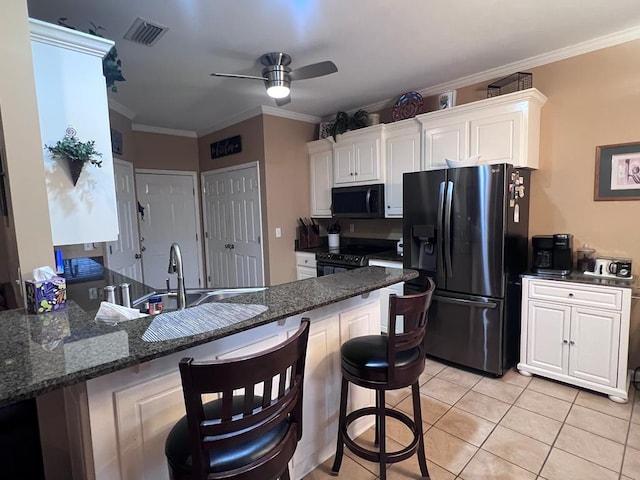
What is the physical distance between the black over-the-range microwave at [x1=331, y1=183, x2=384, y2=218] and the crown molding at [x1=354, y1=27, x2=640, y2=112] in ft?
3.67

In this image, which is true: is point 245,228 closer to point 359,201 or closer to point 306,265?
point 306,265

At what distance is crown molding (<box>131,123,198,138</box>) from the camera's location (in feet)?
15.3

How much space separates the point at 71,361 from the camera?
0.99m

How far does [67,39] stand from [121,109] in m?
2.43

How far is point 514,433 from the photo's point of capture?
217cm

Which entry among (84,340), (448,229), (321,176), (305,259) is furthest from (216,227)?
(84,340)

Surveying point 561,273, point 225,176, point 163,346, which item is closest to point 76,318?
point 163,346

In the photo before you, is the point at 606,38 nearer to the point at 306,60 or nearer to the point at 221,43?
the point at 306,60

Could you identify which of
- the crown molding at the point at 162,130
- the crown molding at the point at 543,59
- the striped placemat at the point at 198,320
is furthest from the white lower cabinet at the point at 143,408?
the crown molding at the point at 162,130

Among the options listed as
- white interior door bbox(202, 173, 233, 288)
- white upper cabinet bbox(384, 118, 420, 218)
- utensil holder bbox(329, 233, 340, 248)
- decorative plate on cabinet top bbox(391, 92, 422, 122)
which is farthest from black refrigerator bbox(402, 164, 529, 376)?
white interior door bbox(202, 173, 233, 288)

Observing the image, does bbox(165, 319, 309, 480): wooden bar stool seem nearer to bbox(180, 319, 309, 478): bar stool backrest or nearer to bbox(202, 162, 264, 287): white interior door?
bbox(180, 319, 309, 478): bar stool backrest

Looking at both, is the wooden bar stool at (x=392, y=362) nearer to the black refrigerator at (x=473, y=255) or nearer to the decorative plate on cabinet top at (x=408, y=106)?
the black refrigerator at (x=473, y=255)

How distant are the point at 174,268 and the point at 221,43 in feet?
5.47

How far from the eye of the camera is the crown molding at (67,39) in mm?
1630
